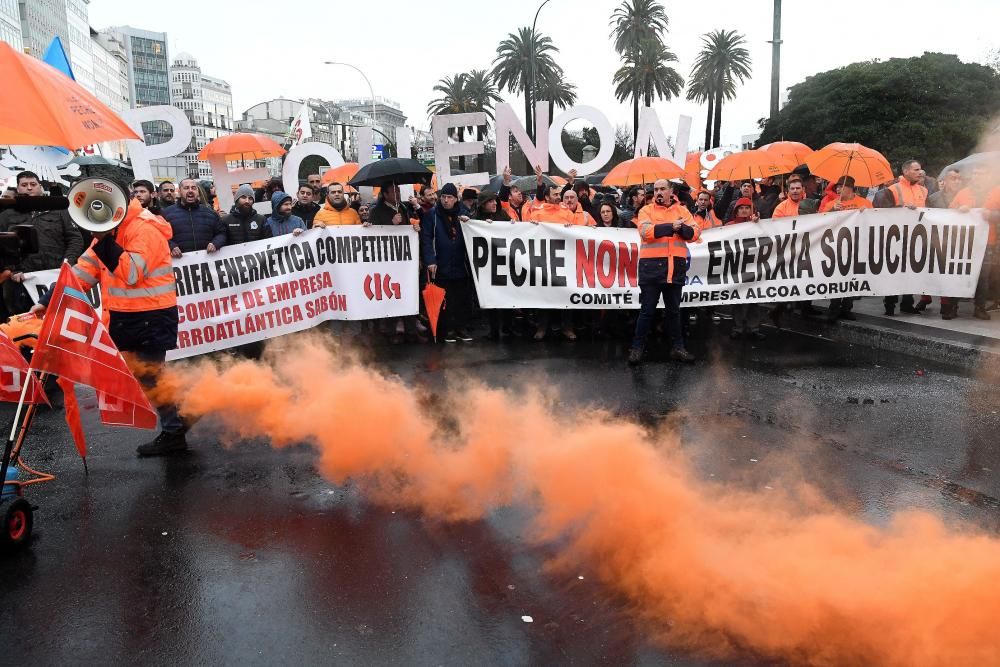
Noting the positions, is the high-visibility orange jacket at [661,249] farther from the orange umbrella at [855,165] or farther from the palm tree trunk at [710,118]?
the palm tree trunk at [710,118]

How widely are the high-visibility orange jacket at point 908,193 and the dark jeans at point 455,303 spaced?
571 cm

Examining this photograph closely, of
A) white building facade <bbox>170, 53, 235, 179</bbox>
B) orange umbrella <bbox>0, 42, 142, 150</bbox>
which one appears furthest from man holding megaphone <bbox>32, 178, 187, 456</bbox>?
white building facade <bbox>170, 53, 235, 179</bbox>

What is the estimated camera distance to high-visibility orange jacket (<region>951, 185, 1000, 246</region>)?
30.9ft

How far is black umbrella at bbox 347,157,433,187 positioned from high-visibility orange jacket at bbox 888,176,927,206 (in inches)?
240

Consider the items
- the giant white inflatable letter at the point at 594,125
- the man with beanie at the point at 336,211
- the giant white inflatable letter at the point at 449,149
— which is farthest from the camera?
the giant white inflatable letter at the point at 594,125

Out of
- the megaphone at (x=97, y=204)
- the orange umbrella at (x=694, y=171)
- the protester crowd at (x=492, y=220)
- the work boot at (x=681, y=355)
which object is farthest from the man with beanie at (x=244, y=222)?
the orange umbrella at (x=694, y=171)

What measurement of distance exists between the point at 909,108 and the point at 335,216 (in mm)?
32419

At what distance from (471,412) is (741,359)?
377cm

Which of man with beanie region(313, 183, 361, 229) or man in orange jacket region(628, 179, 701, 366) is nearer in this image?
man in orange jacket region(628, 179, 701, 366)

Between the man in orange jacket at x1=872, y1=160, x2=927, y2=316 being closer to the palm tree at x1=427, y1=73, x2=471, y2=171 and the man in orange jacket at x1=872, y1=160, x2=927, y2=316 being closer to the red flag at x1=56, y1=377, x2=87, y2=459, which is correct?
the red flag at x1=56, y1=377, x2=87, y2=459

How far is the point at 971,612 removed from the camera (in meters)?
2.84

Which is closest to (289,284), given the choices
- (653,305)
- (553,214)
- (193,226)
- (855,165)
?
(193,226)

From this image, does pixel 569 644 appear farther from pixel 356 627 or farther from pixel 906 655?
pixel 906 655

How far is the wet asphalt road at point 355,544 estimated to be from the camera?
3102 mm
